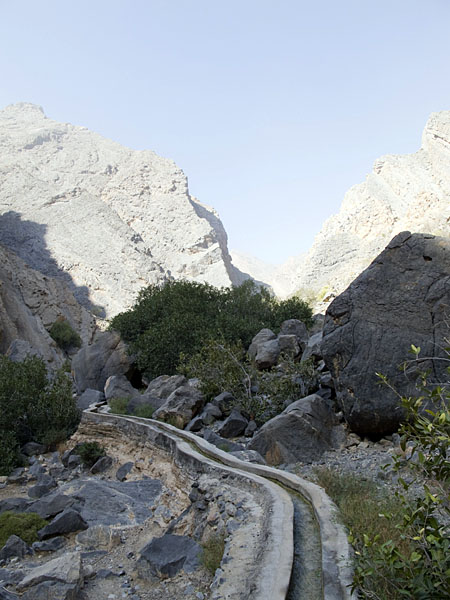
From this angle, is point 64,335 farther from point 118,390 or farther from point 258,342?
point 258,342

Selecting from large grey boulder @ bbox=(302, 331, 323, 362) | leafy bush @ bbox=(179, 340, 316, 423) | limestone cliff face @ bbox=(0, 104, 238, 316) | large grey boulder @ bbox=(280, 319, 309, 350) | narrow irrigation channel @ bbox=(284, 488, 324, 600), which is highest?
limestone cliff face @ bbox=(0, 104, 238, 316)

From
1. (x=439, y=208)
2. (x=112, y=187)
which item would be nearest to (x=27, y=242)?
(x=112, y=187)

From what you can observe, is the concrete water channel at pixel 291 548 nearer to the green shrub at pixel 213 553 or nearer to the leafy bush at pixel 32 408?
the green shrub at pixel 213 553

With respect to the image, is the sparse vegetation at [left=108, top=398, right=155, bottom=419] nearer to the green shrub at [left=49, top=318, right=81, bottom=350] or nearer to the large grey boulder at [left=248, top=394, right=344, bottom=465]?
the large grey boulder at [left=248, top=394, right=344, bottom=465]

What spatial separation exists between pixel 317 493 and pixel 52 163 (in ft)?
453

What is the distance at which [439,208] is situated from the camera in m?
81.6

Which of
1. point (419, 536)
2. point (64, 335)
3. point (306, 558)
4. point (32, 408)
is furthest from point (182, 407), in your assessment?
point (64, 335)

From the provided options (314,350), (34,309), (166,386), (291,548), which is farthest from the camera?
(34,309)

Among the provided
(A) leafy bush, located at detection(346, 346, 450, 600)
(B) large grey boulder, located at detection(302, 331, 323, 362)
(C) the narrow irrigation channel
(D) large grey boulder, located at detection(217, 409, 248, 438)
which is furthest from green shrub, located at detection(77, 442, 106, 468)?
(A) leafy bush, located at detection(346, 346, 450, 600)

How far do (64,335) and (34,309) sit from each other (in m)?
4.04

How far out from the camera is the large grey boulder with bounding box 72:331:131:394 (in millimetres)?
24156

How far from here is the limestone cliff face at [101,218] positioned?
81.4m

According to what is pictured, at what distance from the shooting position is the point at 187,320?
2323 centimetres

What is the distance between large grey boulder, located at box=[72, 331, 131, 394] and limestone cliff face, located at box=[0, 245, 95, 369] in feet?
31.5
